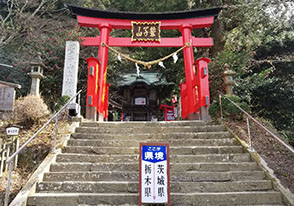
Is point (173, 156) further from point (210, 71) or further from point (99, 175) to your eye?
point (210, 71)

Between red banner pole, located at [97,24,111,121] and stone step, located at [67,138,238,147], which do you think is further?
red banner pole, located at [97,24,111,121]

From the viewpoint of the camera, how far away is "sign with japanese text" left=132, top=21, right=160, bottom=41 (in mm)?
8766

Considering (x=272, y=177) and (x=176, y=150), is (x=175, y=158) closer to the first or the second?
(x=176, y=150)

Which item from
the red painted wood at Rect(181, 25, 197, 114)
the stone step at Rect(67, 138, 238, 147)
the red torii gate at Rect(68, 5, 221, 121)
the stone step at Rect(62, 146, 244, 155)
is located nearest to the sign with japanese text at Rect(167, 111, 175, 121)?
the red torii gate at Rect(68, 5, 221, 121)

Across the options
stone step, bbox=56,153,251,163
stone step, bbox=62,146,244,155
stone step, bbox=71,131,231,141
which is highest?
stone step, bbox=71,131,231,141

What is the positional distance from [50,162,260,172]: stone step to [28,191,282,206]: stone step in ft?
2.18

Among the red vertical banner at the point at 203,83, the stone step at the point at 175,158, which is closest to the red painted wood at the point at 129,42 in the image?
the red vertical banner at the point at 203,83

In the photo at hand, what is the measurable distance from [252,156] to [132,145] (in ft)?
7.99

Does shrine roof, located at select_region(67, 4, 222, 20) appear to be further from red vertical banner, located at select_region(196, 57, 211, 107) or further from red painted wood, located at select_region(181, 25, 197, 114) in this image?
red vertical banner, located at select_region(196, 57, 211, 107)

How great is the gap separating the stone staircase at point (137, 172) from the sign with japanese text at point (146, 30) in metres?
4.87

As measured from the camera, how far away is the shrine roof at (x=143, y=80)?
11883 millimetres

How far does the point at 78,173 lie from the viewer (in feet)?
12.0

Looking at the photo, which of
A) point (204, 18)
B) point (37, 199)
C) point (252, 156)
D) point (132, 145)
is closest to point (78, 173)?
point (37, 199)

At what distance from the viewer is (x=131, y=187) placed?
3375 millimetres
